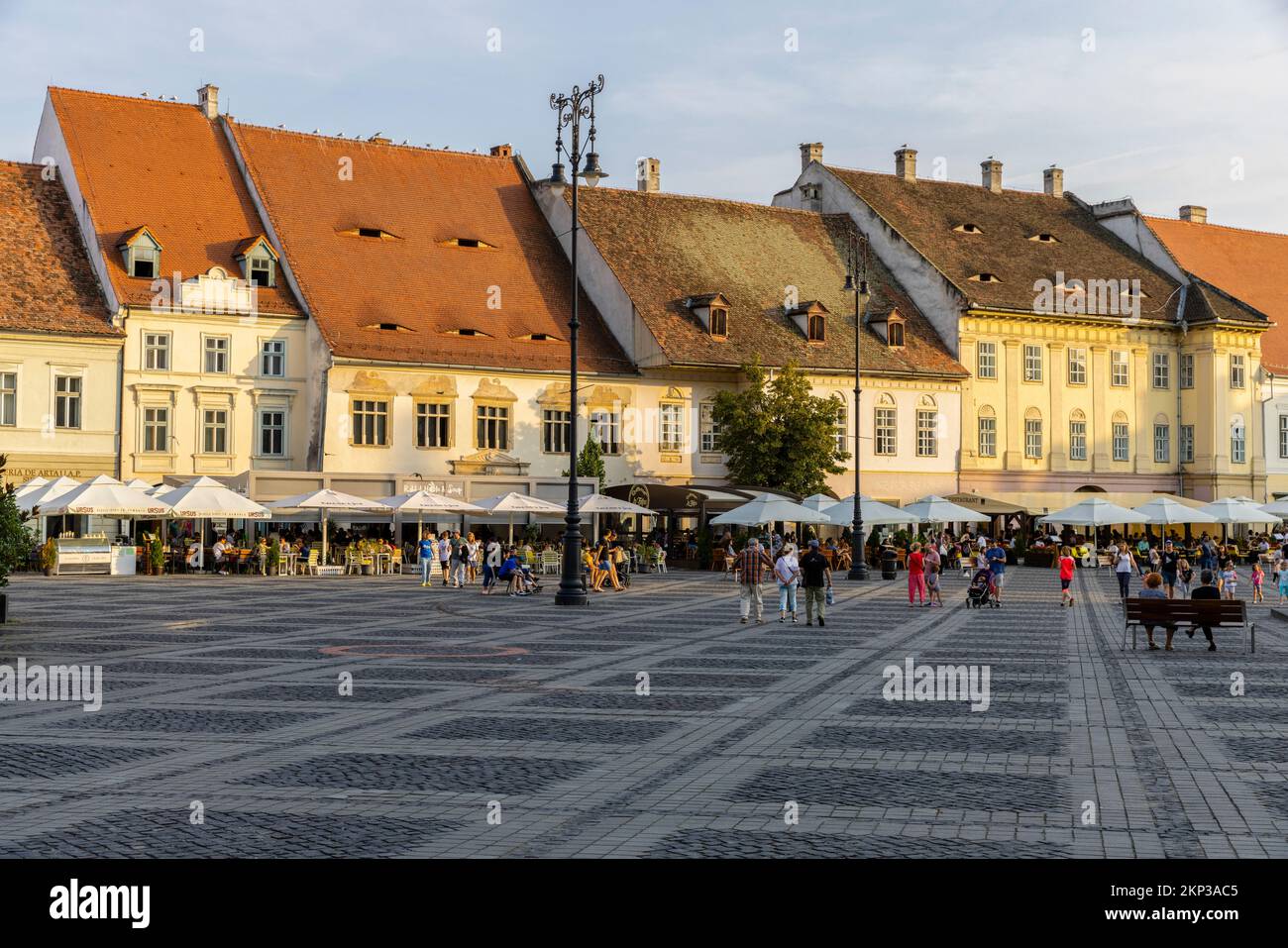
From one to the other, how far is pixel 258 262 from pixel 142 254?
3.93 meters

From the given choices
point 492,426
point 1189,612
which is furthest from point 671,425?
point 1189,612

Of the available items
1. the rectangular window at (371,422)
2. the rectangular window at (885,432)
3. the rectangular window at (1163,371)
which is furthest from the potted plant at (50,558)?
the rectangular window at (1163,371)

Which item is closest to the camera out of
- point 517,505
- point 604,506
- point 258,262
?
point 517,505

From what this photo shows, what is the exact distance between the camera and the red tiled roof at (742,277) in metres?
58.8

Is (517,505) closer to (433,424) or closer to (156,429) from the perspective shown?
(433,424)

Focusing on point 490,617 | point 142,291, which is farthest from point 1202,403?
point 490,617

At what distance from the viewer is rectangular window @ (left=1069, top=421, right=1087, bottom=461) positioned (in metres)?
67.9

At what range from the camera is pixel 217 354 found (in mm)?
51750

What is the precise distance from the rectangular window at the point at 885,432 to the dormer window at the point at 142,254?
2797cm

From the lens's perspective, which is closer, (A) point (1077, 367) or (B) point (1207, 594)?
(B) point (1207, 594)

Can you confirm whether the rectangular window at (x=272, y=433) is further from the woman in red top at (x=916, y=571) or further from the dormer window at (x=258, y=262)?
the woman in red top at (x=916, y=571)

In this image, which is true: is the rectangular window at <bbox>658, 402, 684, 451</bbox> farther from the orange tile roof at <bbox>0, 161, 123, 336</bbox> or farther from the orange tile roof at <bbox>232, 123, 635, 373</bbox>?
the orange tile roof at <bbox>0, 161, 123, 336</bbox>
